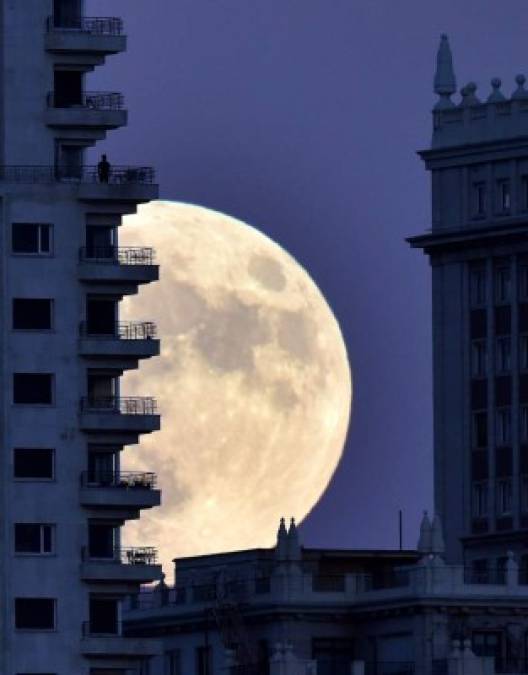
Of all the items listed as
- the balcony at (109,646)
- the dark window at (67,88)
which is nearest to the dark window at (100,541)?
the balcony at (109,646)

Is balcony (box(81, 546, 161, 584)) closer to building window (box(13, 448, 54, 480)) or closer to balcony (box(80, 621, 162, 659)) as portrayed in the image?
balcony (box(80, 621, 162, 659))

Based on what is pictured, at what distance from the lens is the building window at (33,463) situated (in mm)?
172875

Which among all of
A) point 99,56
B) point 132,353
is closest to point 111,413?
point 132,353

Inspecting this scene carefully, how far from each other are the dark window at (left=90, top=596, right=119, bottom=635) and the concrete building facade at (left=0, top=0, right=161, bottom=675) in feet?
0.12

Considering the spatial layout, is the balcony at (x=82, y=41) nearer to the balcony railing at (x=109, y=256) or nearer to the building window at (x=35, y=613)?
the balcony railing at (x=109, y=256)

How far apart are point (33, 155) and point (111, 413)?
10504mm

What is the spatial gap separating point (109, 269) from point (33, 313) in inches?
132

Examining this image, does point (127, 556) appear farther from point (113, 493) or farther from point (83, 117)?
point (83, 117)

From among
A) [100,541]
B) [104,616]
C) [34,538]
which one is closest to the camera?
[34,538]

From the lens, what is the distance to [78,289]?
17388 centimetres

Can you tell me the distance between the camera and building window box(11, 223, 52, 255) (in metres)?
174

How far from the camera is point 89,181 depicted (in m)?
175

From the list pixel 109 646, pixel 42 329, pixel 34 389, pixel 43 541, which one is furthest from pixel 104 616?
pixel 42 329

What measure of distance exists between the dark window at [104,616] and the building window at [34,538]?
8.60 feet
